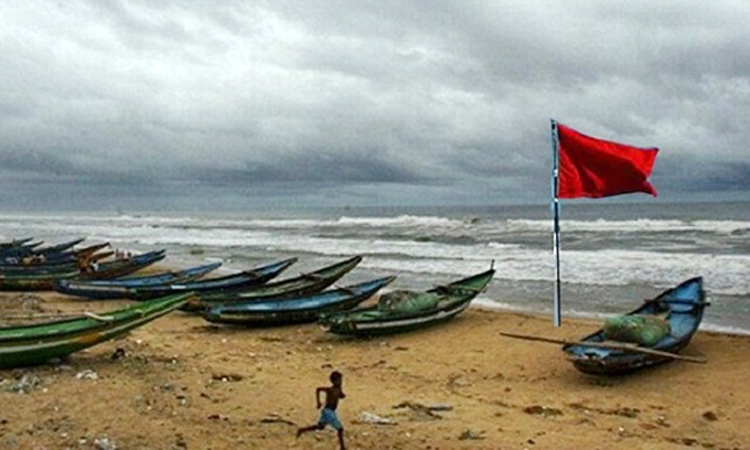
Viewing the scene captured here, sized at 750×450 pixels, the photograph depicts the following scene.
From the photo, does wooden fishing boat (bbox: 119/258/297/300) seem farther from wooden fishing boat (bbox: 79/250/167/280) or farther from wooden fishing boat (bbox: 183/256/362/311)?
wooden fishing boat (bbox: 79/250/167/280)

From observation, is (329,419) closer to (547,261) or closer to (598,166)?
(598,166)

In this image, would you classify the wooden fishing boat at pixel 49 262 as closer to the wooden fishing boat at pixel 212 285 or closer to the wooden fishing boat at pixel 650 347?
the wooden fishing boat at pixel 212 285

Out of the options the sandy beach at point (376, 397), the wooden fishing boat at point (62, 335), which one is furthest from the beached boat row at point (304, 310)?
the sandy beach at point (376, 397)

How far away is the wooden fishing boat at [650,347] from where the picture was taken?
10312 mm

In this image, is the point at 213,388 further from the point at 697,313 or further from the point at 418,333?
the point at 697,313

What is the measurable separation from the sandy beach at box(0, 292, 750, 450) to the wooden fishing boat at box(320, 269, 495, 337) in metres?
0.29

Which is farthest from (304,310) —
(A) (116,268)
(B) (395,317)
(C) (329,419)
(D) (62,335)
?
(A) (116,268)

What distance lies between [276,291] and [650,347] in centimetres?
984

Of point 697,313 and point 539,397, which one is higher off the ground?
point 697,313

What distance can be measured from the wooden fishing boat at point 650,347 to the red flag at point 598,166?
7.73 feet

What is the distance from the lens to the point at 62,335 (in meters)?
10.0

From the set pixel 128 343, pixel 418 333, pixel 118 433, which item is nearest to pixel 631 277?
pixel 418 333

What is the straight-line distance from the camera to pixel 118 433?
755cm

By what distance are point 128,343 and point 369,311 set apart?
4840 mm
